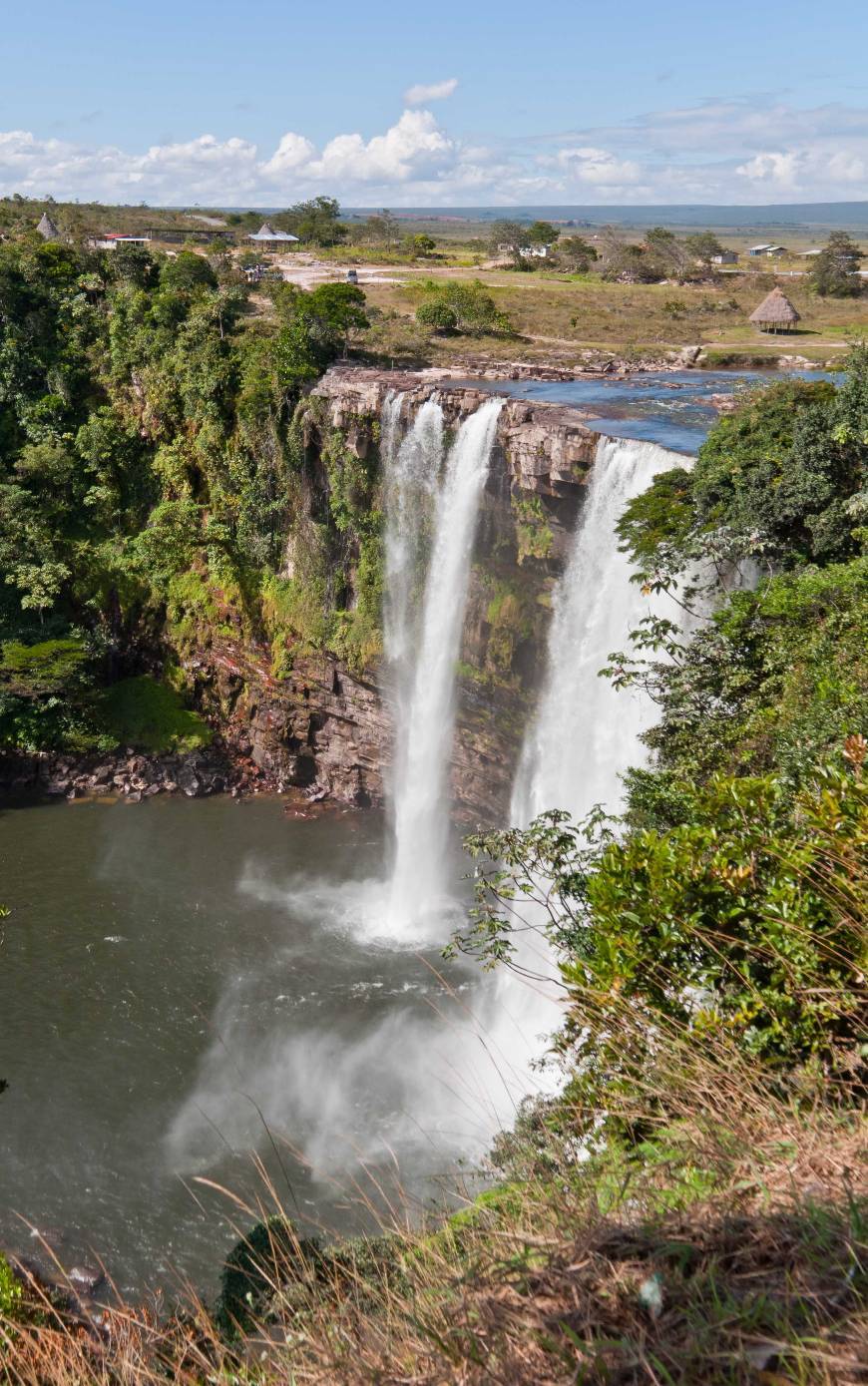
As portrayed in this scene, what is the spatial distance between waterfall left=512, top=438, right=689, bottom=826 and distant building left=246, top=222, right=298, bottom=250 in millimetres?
42804

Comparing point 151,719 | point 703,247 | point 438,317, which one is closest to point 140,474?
point 151,719

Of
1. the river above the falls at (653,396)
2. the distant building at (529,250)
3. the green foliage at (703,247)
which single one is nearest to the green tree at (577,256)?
the distant building at (529,250)

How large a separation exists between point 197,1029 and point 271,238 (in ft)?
162

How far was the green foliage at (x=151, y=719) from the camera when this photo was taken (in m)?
25.7

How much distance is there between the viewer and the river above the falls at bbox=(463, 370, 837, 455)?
18.9m

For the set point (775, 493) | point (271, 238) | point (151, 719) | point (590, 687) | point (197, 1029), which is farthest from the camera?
point (271, 238)

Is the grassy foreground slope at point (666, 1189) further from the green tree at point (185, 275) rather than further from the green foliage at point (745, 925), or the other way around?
the green tree at point (185, 275)

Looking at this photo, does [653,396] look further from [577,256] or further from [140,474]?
[577,256]

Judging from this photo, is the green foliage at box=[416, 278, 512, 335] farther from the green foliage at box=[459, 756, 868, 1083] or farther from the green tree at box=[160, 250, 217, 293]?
the green foliage at box=[459, 756, 868, 1083]

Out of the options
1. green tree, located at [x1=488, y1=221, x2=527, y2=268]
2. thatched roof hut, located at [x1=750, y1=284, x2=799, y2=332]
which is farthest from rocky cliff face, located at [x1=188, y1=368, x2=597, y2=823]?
green tree, located at [x1=488, y1=221, x2=527, y2=268]

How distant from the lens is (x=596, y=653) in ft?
58.5

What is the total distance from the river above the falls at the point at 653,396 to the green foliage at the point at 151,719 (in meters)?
11.5

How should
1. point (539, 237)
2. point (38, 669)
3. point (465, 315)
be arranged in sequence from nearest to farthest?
point (38, 669) → point (465, 315) → point (539, 237)

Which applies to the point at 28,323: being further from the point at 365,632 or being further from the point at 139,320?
the point at 365,632
